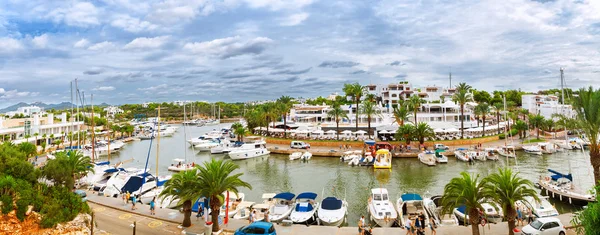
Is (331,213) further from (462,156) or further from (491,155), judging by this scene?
(491,155)

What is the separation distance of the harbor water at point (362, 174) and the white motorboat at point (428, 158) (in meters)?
0.90

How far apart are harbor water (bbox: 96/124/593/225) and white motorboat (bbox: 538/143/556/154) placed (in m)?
1.43

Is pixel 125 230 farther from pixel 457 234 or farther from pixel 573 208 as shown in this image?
pixel 573 208

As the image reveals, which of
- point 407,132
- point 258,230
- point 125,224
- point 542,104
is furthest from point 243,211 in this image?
point 542,104

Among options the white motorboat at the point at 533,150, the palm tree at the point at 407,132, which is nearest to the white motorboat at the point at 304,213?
the palm tree at the point at 407,132

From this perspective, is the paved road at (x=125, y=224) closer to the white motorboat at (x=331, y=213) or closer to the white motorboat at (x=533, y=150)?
the white motorboat at (x=331, y=213)

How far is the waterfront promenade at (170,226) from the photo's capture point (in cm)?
1936

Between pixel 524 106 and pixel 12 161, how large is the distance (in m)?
145

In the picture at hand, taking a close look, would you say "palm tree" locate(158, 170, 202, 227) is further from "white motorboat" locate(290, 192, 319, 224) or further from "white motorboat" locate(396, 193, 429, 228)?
"white motorboat" locate(396, 193, 429, 228)

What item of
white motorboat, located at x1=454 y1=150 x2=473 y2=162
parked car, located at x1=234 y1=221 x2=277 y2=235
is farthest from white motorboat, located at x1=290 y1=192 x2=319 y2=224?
white motorboat, located at x1=454 y1=150 x2=473 y2=162

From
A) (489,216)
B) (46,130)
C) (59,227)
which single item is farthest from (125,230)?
(46,130)

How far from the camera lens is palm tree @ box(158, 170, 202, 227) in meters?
19.6

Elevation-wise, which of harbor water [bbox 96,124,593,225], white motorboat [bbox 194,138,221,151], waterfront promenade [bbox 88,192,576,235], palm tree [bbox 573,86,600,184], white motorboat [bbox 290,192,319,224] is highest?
palm tree [bbox 573,86,600,184]

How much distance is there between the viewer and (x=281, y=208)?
25.2 metres
